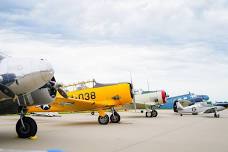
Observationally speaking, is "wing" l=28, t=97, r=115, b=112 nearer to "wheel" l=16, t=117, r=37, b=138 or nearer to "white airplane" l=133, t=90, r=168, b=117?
"wheel" l=16, t=117, r=37, b=138

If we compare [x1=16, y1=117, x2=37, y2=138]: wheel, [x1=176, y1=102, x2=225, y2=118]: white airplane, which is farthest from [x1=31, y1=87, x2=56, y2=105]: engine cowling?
[x1=176, y1=102, x2=225, y2=118]: white airplane

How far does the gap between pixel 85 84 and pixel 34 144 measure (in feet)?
27.4

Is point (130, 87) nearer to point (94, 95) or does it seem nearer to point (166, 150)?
point (94, 95)

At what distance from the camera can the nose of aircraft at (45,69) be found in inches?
255

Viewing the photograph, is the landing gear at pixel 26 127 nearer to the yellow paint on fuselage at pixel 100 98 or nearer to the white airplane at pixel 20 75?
the white airplane at pixel 20 75

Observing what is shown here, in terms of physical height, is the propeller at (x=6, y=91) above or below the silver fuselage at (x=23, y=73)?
below

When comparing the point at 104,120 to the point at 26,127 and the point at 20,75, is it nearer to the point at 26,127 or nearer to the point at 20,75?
the point at 26,127

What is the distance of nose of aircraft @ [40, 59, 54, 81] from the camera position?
6.48 metres

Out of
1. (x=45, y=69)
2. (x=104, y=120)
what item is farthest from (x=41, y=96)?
(x=104, y=120)

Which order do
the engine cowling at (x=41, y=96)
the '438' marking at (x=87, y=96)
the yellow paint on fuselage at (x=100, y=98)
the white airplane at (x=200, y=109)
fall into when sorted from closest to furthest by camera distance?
the engine cowling at (x=41, y=96), the yellow paint on fuselage at (x=100, y=98), the '438' marking at (x=87, y=96), the white airplane at (x=200, y=109)

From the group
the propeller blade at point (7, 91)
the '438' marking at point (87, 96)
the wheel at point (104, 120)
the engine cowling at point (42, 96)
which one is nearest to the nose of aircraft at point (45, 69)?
the propeller blade at point (7, 91)

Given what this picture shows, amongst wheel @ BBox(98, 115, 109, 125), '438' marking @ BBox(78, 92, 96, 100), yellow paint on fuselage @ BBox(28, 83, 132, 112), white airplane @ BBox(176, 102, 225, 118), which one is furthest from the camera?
white airplane @ BBox(176, 102, 225, 118)

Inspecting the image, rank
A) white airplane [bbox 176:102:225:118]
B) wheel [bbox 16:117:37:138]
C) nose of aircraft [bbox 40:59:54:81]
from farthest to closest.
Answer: white airplane [bbox 176:102:225:118] < wheel [bbox 16:117:37:138] < nose of aircraft [bbox 40:59:54:81]

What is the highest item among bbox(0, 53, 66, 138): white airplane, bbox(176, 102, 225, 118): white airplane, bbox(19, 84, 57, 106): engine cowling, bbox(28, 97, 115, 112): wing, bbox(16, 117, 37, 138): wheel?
bbox(0, 53, 66, 138): white airplane
